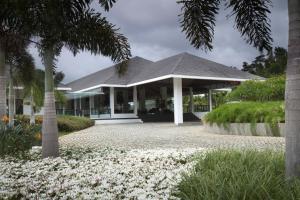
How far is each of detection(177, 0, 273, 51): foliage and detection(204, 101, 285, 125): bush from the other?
7495 millimetres

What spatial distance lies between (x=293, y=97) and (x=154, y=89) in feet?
118

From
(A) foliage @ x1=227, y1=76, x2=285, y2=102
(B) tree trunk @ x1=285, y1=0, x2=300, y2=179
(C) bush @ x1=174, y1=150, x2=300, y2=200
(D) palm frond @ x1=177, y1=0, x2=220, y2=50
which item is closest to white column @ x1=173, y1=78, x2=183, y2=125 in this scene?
(A) foliage @ x1=227, y1=76, x2=285, y2=102

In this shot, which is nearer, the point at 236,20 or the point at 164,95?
the point at 236,20

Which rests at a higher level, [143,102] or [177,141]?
[143,102]

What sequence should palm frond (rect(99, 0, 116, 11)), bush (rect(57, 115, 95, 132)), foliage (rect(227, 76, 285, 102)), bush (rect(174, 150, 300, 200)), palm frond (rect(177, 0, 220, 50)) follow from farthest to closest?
bush (rect(57, 115, 95, 132)) < foliage (rect(227, 76, 285, 102)) < palm frond (rect(99, 0, 116, 11)) < palm frond (rect(177, 0, 220, 50)) < bush (rect(174, 150, 300, 200))

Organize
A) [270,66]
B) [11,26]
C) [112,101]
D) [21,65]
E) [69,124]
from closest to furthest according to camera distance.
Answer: [11,26]
[21,65]
[69,124]
[112,101]
[270,66]

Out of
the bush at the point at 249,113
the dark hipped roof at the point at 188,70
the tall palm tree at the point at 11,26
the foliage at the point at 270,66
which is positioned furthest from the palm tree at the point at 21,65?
A: the foliage at the point at 270,66

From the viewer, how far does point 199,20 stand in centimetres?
763

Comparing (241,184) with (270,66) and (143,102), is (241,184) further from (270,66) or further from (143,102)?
(270,66)

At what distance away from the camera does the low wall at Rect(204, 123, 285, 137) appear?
46.5 ft

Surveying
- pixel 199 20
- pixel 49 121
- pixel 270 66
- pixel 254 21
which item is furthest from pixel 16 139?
pixel 270 66

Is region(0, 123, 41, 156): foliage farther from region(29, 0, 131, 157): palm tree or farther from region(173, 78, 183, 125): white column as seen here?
region(173, 78, 183, 125): white column

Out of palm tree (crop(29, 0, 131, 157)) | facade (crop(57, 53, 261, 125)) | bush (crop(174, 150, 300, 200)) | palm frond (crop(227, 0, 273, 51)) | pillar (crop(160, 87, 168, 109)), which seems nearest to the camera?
bush (crop(174, 150, 300, 200))

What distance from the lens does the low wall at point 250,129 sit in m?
14.2
